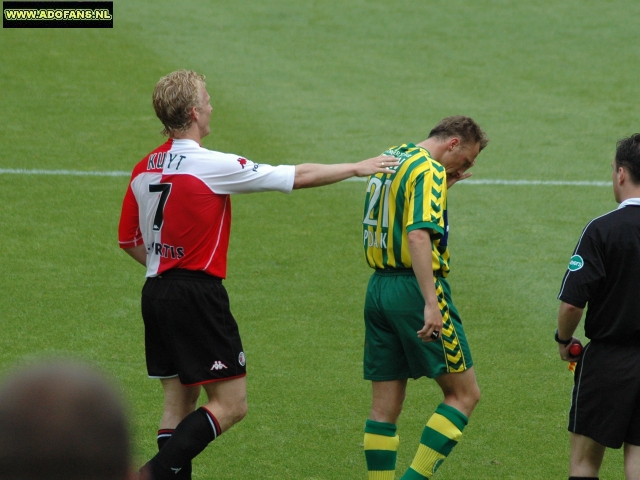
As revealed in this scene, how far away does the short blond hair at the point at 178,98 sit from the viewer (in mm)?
4230

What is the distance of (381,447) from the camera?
180 inches

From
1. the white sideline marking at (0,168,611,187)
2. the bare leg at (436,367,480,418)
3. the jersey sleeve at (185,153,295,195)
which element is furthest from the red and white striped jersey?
the white sideline marking at (0,168,611,187)

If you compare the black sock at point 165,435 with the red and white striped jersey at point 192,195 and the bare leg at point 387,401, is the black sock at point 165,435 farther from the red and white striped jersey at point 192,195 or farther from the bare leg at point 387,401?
the bare leg at point 387,401

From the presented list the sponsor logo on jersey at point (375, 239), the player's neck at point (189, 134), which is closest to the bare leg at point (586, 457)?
the sponsor logo on jersey at point (375, 239)

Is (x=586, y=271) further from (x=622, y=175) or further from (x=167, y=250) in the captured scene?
(x=167, y=250)

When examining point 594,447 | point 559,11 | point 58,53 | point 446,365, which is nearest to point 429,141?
point 446,365

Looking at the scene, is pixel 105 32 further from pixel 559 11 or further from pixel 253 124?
pixel 559 11

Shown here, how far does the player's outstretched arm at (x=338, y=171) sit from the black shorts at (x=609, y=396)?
119 centimetres

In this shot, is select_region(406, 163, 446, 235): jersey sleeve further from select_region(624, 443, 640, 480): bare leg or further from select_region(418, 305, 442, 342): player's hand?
select_region(624, 443, 640, 480): bare leg

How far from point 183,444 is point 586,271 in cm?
191

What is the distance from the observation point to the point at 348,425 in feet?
18.5

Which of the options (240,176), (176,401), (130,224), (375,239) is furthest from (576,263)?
(130,224)

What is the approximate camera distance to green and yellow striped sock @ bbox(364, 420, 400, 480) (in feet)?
15.0

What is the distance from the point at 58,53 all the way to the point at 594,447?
12.0 m
